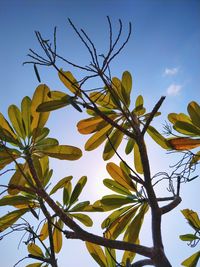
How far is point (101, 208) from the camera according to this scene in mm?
2826

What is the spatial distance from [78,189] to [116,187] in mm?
523

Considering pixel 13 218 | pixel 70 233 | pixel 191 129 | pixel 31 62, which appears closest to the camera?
pixel 70 233

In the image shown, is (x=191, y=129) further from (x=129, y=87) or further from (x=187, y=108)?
(x=129, y=87)

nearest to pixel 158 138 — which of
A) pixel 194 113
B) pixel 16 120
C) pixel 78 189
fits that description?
pixel 194 113

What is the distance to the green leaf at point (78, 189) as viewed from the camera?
309 centimetres

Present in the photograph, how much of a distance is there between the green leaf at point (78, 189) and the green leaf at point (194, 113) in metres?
1.17

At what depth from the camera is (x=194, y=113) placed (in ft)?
9.42

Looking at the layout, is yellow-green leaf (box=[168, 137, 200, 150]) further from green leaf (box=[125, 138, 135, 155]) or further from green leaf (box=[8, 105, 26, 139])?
green leaf (box=[8, 105, 26, 139])

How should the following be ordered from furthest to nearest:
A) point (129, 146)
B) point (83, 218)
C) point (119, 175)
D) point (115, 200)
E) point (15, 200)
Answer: point (83, 218) < point (129, 146) < point (119, 175) < point (115, 200) < point (15, 200)

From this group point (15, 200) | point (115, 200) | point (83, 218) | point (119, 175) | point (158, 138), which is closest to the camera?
point (15, 200)

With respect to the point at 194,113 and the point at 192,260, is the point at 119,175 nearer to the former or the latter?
the point at 194,113

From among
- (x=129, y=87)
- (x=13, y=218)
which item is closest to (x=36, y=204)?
(x=13, y=218)

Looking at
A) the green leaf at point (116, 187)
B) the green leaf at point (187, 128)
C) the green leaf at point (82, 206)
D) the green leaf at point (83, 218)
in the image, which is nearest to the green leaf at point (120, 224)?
the green leaf at point (116, 187)

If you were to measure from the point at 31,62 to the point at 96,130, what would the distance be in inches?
48.3
